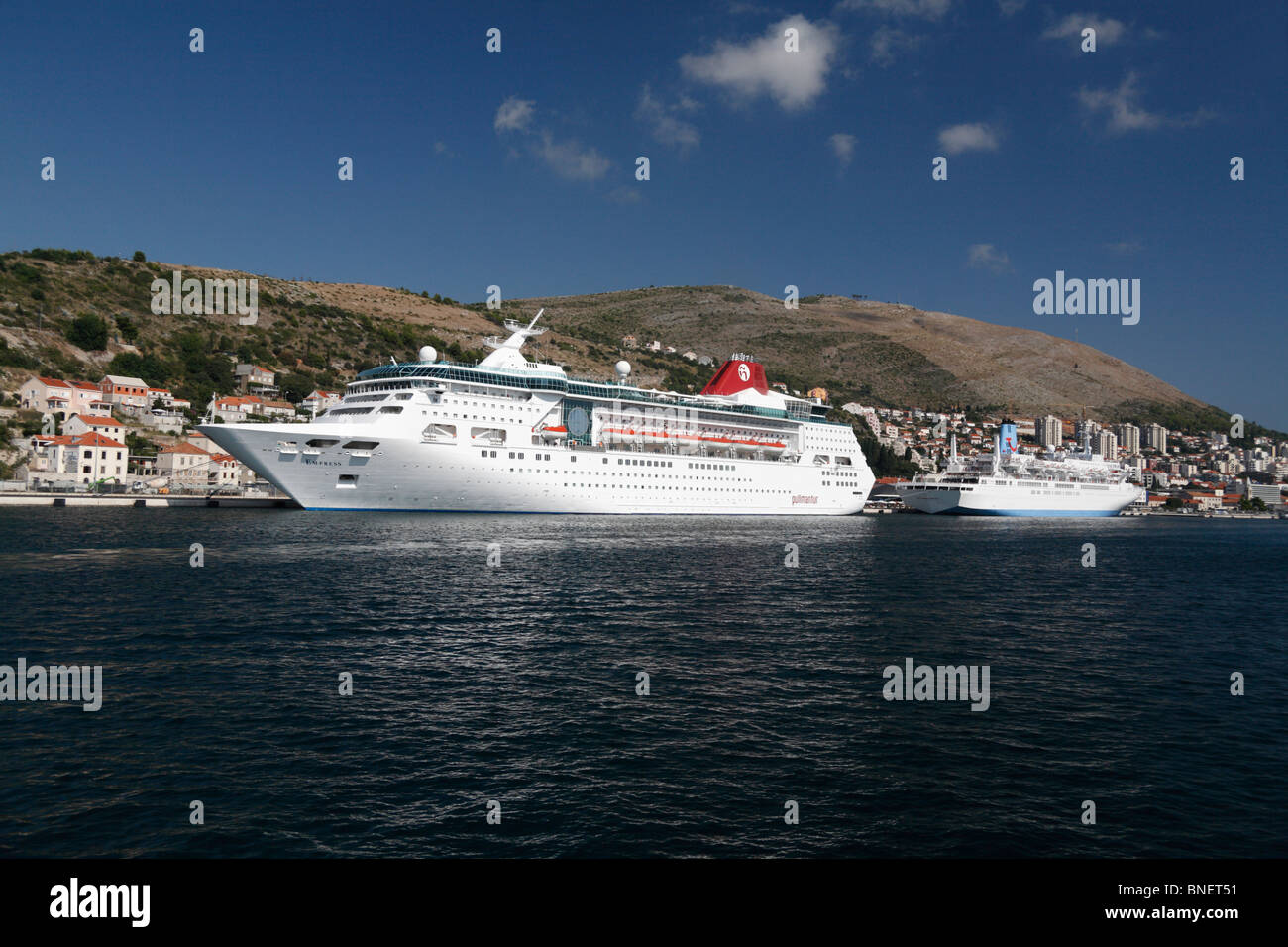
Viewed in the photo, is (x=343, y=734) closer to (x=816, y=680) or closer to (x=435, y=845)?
(x=435, y=845)

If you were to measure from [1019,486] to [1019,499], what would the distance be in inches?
69.0

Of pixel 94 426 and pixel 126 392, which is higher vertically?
pixel 126 392

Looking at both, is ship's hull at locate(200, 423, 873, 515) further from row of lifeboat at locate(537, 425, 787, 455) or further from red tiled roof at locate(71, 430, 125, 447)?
red tiled roof at locate(71, 430, 125, 447)

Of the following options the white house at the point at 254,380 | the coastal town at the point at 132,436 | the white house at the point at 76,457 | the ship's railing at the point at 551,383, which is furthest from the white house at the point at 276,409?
the ship's railing at the point at 551,383

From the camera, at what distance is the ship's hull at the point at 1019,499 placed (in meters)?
102

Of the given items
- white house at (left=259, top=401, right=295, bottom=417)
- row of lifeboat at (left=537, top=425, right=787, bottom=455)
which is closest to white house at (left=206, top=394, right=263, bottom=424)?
white house at (left=259, top=401, right=295, bottom=417)

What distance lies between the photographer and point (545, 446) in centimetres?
6556

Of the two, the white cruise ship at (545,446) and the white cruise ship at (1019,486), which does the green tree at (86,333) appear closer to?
the white cruise ship at (545,446)

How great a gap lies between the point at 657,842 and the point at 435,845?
2.64m

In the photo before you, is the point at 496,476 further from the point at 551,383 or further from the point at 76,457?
the point at 76,457

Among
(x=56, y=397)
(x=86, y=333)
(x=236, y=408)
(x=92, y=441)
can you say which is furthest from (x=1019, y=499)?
(x=86, y=333)

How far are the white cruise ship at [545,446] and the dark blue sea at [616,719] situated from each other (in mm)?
25507

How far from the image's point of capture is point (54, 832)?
9.14m

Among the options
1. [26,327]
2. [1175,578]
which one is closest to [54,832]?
[1175,578]
